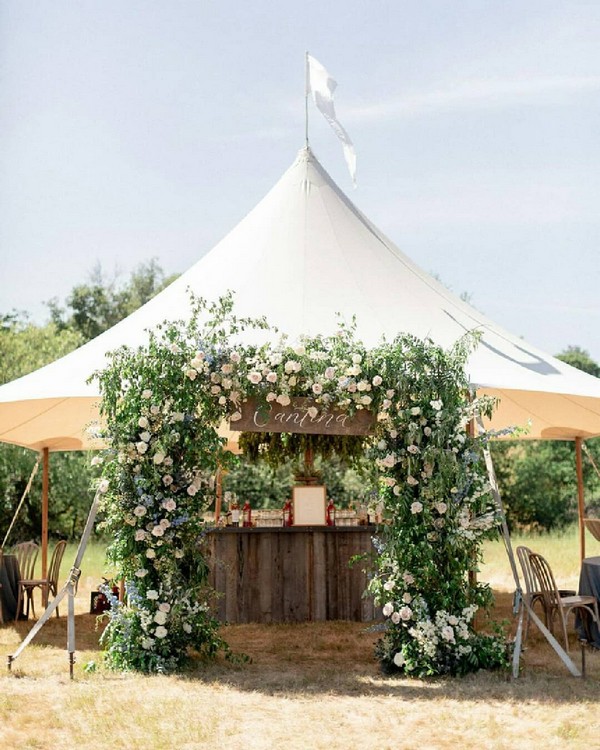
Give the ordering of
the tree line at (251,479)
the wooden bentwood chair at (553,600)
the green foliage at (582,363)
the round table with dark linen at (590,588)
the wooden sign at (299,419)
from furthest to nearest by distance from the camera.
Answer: the green foliage at (582,363) → the tree line at (251,479) → the round table with dark linen at (590,588) → the wooden bentwood chair at (553,600) → the wooden sign at (299,419)

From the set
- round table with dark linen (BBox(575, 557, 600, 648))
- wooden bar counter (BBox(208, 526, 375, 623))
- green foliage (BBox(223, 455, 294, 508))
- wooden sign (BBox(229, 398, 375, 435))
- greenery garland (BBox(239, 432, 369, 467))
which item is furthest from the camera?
green foliage (BBox(223, 455, 294, 508))

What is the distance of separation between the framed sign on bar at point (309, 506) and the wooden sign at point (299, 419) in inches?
101

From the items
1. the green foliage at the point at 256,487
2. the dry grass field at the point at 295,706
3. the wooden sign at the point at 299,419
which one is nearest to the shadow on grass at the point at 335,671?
the dry grass field at the point at 295,706

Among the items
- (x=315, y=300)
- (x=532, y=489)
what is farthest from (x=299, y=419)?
(x=532, y=489)

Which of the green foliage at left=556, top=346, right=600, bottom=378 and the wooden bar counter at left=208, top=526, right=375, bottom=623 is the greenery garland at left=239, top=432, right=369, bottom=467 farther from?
the green foliage at left=556, top=346, right=600, bottom=378

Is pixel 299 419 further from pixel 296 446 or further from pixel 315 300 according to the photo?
pixel 296 446

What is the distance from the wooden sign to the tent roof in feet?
2.39

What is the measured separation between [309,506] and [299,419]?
8.74 ft

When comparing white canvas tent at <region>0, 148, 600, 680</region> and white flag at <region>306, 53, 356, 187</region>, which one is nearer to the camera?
white canvas tent at <region>0, 148, 600, 680</region>

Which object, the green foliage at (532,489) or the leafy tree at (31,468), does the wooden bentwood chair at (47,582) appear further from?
the green foliage at (532,489)

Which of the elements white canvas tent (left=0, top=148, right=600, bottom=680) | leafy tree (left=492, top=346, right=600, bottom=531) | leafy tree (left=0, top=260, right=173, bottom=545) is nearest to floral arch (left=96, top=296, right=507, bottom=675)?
white canvas tent (left=0, top=148, right=600, bottom=680)

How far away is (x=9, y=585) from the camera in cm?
885

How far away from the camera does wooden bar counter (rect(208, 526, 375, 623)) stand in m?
8.64

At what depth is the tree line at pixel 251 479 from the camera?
17297 mm
